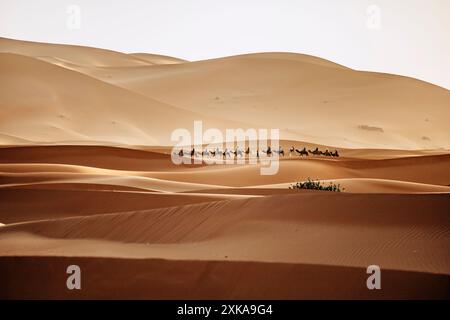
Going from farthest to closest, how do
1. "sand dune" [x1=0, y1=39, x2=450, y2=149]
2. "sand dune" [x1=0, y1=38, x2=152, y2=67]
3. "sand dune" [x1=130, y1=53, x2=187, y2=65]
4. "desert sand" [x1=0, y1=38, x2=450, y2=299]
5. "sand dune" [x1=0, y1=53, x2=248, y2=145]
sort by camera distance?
1. "sand dune" [x1=130, y1=53, x2=187, y2=65]
2. "sand dune" [x1=0, y1=38, x2=152, y2=67]
3. "sand dune" [x1=0, y1=39, x2=450, y2=149]
4. "sand dune" [x1=0, y1=53, x2=248, y2=145]
5. "desert sand" [x1=0, y1=38, x2=450, y2=299]

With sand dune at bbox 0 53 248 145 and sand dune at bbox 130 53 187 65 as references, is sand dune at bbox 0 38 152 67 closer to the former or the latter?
sand dune at bbox 130 53 187 65

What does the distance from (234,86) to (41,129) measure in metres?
26.9

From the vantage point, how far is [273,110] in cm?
6369

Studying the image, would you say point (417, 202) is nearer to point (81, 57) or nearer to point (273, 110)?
point (273, 110)

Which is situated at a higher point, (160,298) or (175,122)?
(175,122)

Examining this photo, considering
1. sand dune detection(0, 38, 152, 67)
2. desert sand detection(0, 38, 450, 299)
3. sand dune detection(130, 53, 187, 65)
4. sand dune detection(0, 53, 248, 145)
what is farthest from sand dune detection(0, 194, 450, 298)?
sand dune detection(130, 53, 187, 65)

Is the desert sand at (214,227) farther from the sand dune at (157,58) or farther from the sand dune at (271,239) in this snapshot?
the sand dune at (157,58)

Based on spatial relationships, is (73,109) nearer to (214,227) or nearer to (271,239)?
(214,227)

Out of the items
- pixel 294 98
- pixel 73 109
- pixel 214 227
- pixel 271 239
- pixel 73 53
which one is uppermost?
pixel 73 53

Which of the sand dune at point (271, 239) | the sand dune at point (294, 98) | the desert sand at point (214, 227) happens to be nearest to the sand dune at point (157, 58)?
the sand dune at point (294, 98)

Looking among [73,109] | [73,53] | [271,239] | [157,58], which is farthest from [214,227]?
[157,58]

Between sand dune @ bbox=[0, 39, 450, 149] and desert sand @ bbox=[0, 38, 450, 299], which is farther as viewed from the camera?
sand dune @ bbox=[0, 39, 450, 149]

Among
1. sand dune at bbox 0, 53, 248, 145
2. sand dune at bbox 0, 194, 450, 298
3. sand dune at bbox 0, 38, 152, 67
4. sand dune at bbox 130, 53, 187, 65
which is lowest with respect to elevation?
sand dune at bbox 0, 194, 450, 298

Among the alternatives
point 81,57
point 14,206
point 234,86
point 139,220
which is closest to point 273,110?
point 234,86
